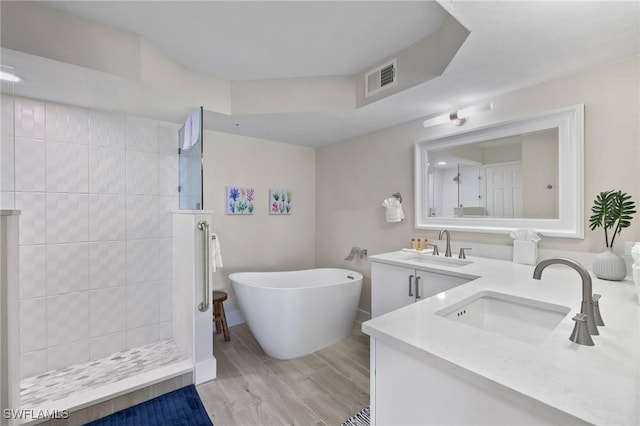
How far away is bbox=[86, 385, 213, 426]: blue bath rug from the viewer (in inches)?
69.6

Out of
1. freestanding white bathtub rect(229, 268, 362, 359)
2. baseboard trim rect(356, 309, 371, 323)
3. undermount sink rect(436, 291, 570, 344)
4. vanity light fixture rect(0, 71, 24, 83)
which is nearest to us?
undermount sink rect(436, 291, 570, 344)

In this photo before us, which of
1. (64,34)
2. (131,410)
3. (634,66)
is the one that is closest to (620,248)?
(634,66)

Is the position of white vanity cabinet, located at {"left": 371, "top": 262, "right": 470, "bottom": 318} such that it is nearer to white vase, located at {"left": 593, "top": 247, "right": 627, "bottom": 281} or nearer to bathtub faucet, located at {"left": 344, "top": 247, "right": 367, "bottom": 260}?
white vase, located at {"left": 593, "top": 247, "right": 627, "bottom": 281}

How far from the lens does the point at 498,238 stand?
2238mm

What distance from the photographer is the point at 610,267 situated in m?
1.52

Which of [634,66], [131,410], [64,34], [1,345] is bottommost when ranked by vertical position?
[131,410]

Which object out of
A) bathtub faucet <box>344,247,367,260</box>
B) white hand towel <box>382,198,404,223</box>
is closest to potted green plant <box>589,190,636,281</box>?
white hand towel <box>382,198,404,223</box>

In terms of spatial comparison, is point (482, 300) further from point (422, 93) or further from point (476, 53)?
point (422, 93)

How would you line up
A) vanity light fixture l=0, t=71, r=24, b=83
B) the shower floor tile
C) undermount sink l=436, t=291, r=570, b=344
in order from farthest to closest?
the shower floor tile, vanity light fixture l=0, t=71, r=24, b=83, undermount sink l=436, t=291, r=570, b=344

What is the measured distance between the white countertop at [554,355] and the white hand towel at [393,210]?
5.45ft

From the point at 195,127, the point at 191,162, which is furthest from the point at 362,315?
the point at 195,127

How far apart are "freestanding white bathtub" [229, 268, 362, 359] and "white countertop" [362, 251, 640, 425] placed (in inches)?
59.3

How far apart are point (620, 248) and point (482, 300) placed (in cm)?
117

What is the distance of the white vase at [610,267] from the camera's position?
4.93ft
